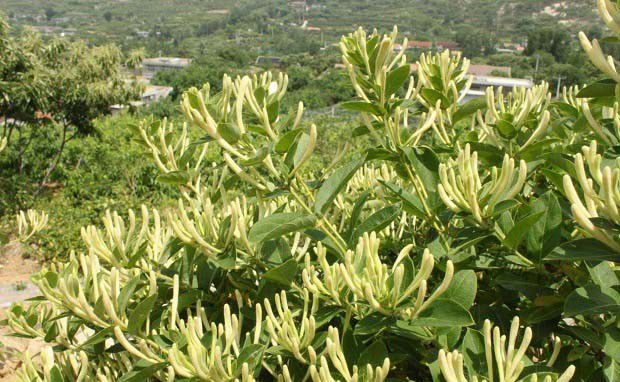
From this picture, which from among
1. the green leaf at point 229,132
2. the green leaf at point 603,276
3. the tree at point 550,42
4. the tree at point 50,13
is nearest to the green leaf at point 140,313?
the green leaf at point 229,132

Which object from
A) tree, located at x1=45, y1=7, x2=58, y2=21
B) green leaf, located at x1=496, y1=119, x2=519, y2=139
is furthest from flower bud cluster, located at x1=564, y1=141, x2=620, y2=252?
tree, located at x1=45, y1=7, x2=58, y2=21

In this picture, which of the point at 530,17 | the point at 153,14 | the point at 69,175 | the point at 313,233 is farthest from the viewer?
the point at 153,14

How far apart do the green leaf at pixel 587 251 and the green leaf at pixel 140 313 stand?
22.7 inches

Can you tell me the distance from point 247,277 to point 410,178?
35 centimetres

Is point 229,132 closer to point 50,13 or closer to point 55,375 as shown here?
point 55,375

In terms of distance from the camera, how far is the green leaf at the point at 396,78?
0.93 meters

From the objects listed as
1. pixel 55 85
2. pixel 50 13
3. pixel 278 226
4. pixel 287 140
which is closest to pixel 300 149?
pixel 287 140

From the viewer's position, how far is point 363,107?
3.08 ft

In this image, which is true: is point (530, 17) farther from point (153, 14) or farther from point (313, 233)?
point (313, 233)

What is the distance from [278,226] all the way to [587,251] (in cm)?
43

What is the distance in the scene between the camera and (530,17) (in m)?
78.5

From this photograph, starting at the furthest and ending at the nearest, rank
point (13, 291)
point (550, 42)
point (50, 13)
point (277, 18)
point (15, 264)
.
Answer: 1. point (277, 18)
2. point (50, 13)
3. point (550, 42)
4. point (15, 264)
5. point (13, 291)

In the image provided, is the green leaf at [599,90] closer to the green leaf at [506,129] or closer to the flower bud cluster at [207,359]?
the green leaf at [506,129]

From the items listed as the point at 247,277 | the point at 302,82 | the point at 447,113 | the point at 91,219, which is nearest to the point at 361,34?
the point at 447,113
